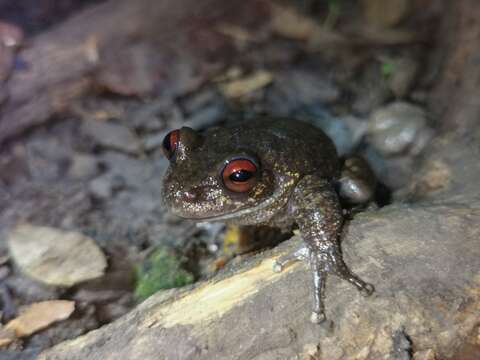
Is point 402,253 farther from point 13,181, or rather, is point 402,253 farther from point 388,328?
point 13,181

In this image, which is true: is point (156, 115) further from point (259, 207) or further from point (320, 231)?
point (320, 231)

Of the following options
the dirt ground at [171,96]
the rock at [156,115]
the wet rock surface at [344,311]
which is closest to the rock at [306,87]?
the dirt ground at [171,96]

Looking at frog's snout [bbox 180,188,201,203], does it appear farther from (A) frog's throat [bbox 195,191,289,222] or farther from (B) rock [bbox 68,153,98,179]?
(B) rock [bbox 68,153,98,179]

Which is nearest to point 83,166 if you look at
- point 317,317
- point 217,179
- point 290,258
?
point 217,179

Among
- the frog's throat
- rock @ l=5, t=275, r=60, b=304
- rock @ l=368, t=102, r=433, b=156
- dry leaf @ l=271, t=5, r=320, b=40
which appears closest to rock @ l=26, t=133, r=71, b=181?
rock @ l=5, t=275, r=60, b=304

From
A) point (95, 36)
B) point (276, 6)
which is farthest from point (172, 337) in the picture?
point (276, 6)

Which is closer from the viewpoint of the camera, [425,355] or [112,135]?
[425,355]

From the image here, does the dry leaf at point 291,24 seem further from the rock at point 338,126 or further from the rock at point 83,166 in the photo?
the rock at point 83,166
